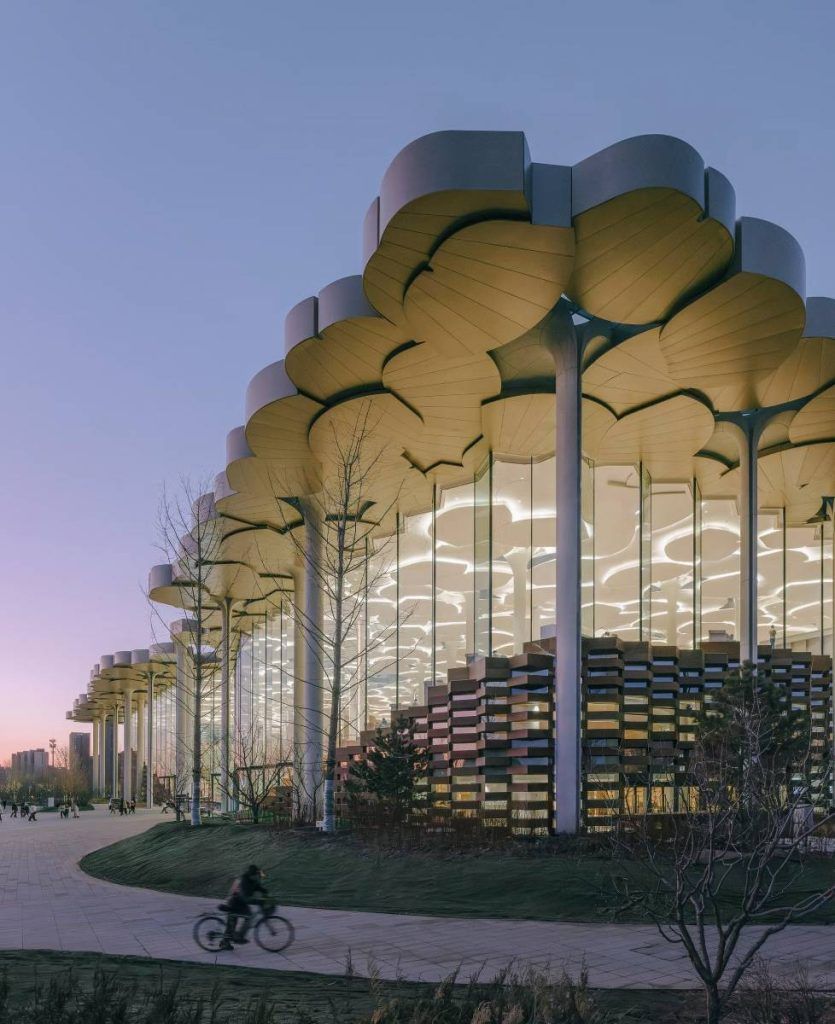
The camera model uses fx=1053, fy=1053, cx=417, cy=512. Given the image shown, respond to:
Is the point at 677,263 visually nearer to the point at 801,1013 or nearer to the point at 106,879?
the point at 801,1013

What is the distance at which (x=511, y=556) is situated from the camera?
30.9 metres

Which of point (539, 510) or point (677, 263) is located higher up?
point (677, 263)

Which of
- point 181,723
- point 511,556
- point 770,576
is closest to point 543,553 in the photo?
point 511,556

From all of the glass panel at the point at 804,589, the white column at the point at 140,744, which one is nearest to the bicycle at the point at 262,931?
the glass panel at the point at 804,589

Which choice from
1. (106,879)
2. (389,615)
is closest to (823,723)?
(389,615)

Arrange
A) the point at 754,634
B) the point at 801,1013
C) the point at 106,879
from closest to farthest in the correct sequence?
the point at 801,1013 → the point at 106,879 → the point at 754,634

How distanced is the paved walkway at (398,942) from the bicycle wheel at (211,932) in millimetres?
143

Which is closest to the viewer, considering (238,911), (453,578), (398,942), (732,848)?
(238,911)

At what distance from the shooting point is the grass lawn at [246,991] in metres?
8.74

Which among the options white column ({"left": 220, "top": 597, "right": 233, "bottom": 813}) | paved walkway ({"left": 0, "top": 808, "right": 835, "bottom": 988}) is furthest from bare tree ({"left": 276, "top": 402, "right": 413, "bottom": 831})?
paved walkway ({"left": 0, "top": 808, "right": 835, "bottom": 988})

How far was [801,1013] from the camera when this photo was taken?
26.6 feet

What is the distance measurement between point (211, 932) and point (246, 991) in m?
3.21

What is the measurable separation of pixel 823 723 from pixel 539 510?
37.1 feet

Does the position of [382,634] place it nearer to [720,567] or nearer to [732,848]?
[720,567]
